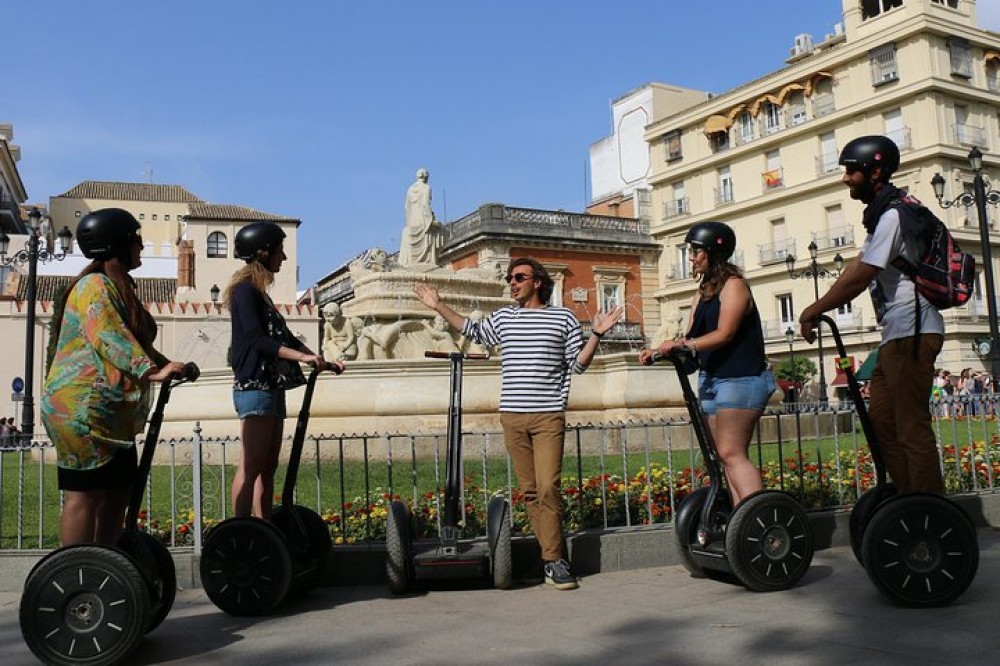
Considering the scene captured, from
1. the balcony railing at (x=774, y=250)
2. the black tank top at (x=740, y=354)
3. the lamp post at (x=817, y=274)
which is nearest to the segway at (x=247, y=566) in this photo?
the black tank top at (x=740, y=354)

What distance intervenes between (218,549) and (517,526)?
1.99 meters

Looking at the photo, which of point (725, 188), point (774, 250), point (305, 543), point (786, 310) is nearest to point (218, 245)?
point (725, 188)

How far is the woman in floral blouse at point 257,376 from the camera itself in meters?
4.87

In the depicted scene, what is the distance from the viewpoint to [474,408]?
42.8 ft

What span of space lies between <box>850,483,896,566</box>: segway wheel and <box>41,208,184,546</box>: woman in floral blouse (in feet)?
11.5

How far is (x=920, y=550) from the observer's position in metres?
4.18

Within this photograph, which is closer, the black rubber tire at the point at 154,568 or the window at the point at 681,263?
the black rubber tire at the point at 154,568

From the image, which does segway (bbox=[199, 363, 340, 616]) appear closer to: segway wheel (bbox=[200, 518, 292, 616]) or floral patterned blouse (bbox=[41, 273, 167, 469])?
segway wheel (bbox=[200, 518, 292, 616])

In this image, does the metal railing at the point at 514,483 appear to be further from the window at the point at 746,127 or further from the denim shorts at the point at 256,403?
the window at the point at 746,127

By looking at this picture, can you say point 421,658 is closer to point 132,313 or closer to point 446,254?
point 132,313

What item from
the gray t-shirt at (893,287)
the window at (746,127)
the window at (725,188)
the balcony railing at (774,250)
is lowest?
the gray t-shirt at (893,287)

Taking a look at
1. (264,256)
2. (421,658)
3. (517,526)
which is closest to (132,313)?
(264,256)

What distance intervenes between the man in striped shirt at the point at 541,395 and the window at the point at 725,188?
4492cm

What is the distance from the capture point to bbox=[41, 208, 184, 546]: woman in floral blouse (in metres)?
3.88
